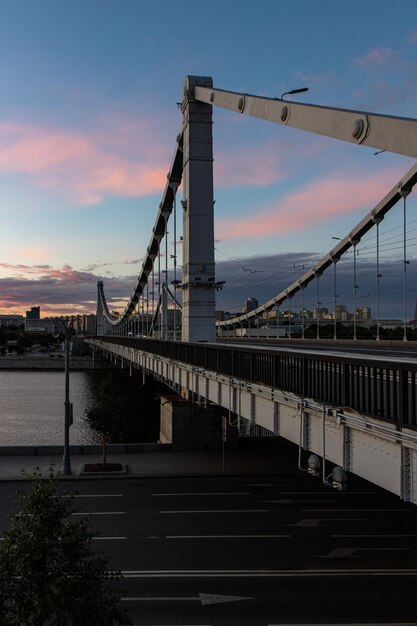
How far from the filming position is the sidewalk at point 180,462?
26656 mm

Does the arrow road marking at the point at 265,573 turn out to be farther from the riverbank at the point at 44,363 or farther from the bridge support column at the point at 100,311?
the bridge support column at the point at 100,311

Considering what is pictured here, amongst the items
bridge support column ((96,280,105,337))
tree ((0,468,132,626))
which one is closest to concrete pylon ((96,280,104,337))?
bridge support column ((96,280,105,337))

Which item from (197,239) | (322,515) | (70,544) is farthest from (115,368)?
(70,544)

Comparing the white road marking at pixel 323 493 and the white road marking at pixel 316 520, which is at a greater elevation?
the white road marking at pixel 316 520

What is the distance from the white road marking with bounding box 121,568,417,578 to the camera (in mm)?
14125

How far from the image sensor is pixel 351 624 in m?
11.6

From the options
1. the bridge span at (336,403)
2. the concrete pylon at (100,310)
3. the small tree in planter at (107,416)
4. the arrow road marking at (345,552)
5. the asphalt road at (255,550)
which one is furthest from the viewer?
the concrete pylon at (100,310)

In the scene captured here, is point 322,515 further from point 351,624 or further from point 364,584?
point 351,624

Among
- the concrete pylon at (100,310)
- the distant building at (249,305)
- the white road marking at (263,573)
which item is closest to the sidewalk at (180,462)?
the white road marking at (263,573)

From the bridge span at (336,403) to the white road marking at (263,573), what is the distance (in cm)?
230

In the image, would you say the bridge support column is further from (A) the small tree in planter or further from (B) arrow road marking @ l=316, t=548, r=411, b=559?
(B) arrow road marking @ l=316, t=548, r=411, b=559

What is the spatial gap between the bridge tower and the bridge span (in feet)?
31.3

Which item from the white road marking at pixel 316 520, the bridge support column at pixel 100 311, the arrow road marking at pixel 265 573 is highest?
the bridge support column at pixel 100 311

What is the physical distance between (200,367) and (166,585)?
12.5 metres
